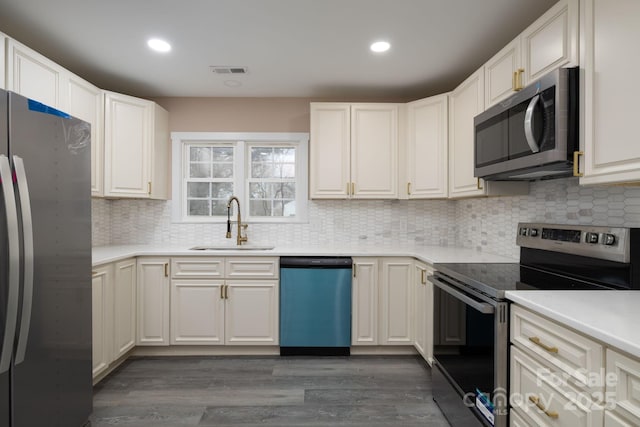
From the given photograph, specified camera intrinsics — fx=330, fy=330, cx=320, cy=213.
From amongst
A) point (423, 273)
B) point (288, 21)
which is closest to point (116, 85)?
point (288, 21)

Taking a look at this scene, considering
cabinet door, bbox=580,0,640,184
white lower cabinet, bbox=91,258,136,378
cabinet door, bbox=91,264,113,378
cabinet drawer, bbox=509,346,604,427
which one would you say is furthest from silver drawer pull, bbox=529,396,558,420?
cabinet door, bbox=91,264,113,378

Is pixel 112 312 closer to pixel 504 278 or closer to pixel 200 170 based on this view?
pixel 200 170

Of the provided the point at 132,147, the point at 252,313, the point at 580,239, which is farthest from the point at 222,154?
the point at 580,239

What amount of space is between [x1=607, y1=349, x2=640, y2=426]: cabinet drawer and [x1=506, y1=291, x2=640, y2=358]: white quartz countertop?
44mm

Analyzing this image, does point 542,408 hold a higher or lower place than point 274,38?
lower

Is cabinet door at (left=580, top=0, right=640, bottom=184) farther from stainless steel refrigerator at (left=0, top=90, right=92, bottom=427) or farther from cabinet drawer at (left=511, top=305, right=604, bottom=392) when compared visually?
stainless steel refrigerator at (left=0, top=90, right=92, bottom=427)

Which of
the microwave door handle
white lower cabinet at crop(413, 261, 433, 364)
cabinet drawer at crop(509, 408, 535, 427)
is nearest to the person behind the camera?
cabinet drawer at crop(509, 408, 535, 427)

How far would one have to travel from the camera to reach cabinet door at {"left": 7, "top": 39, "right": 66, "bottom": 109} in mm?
1922

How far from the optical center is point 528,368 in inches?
49.8

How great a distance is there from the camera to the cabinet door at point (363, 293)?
278 cm

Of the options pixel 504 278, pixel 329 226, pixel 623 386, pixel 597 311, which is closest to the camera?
pixel 623 386

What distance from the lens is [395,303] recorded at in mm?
2773

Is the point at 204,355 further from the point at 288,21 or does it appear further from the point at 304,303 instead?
the point at 288,21

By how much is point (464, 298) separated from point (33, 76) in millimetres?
2857
